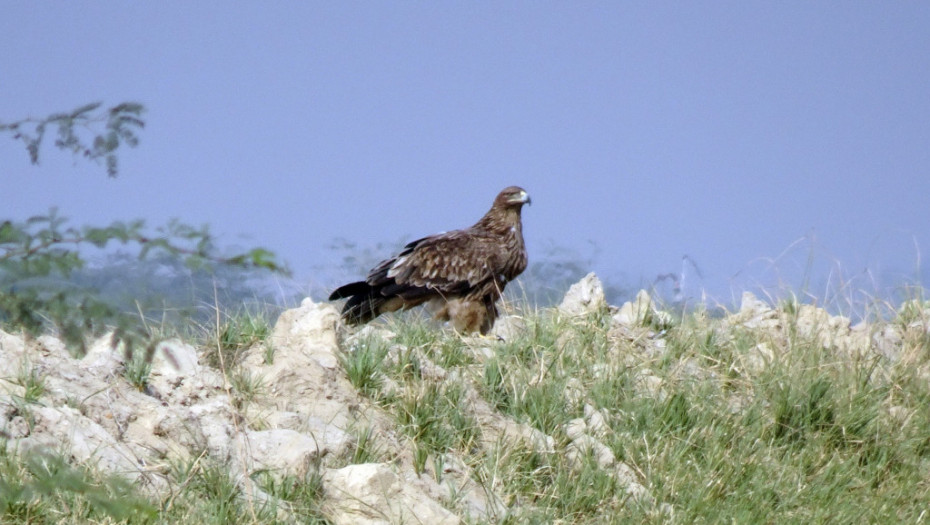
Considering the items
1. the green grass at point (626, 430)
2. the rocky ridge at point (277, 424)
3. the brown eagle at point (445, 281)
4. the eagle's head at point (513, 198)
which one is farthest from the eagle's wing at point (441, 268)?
the rocky ridge at point (277, 424)

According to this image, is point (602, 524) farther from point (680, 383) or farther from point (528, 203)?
point (528, 203)

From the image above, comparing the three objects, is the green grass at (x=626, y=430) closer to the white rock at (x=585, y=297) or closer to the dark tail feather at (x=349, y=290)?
the white rock at (x=585, y=297)

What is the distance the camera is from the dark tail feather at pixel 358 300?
28.7ft

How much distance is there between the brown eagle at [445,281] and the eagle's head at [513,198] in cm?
34

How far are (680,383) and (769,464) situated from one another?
908mm

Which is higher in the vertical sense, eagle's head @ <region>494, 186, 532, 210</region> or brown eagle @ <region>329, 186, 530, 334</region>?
eagle's head @ <region>494, 186, 532, 210</region>

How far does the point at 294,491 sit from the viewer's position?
4707 mm

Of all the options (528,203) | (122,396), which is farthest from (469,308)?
(122,396)

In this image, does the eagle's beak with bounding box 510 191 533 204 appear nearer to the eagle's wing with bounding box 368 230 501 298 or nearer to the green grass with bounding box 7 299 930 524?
the eagle's wing with bounding box 368 230 501 298

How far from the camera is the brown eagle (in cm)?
885

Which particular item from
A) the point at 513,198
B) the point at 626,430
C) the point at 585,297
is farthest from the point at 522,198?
the point at 626,430

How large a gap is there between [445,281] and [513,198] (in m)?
1.09

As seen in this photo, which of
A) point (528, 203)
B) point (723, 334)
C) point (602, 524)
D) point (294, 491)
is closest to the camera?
point (294, 491)

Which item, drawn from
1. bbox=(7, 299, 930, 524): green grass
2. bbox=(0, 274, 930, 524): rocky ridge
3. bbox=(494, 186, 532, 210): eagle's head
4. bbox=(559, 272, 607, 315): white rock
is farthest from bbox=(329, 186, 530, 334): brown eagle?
bbox=(0, 274, 930, 524): rocky ridge
